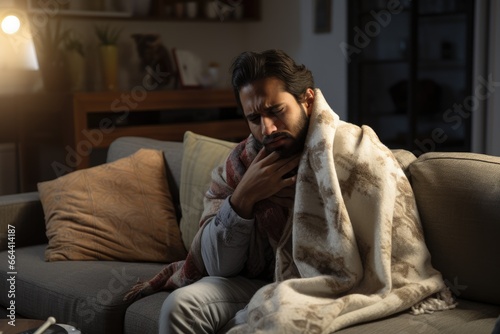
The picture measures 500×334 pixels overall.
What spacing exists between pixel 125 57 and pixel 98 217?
257 centimetres

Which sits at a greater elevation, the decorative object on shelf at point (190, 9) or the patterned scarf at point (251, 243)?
the decorative object on shelf at point (190, 9)

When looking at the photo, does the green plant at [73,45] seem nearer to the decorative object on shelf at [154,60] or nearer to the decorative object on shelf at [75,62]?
the decorative object on shelf at [75,62]

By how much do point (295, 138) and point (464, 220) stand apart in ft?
1.62

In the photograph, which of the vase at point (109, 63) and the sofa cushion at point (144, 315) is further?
the vase at point (109, 63)

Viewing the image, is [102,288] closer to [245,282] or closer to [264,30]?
[245,282]

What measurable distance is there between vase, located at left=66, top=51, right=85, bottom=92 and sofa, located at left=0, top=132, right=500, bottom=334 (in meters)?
1.69

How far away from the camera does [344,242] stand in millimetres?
1762

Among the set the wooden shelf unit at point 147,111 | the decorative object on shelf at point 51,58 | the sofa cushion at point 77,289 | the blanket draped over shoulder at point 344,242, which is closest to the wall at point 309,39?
the wooden shelf unit at point 147,111

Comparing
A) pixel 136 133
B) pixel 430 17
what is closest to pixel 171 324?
pixel 136 133

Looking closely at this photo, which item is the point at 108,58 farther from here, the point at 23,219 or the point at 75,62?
the point at 23,219

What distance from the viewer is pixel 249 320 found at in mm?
1689

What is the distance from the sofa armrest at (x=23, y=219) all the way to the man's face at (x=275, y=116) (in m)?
1.32

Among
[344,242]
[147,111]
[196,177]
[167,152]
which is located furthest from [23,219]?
[147,111]

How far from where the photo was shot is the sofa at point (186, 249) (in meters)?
1.84
